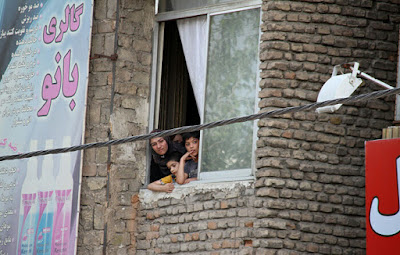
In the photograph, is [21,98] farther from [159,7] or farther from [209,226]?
[209,226]

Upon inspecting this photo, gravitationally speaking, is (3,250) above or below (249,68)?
below

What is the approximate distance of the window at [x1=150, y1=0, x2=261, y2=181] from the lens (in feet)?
35.8

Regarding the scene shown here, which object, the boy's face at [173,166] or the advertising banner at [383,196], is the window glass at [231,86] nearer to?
the boy's face at [173,166]

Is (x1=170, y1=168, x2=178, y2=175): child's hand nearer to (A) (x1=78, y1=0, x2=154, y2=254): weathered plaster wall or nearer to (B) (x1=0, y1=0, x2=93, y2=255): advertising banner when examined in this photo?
(A) (x1=78, y1=0, x2=154, y2=254): weathered plaster wall

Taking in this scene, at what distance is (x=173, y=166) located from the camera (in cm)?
A: 1130

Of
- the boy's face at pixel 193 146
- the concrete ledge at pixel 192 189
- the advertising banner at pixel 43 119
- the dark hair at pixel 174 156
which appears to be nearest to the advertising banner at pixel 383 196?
the concrete ledge at pixel 192 189

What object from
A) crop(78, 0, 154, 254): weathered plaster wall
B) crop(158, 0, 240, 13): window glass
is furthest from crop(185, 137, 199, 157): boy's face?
crop(158, 0, 240, 13): window glass

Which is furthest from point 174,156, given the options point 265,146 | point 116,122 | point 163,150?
point 265,146

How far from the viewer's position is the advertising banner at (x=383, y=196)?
30.7ft

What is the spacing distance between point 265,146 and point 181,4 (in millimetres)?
2377

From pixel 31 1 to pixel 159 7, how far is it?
1.59 metres

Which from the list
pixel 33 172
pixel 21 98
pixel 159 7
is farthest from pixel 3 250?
pixel 159 7

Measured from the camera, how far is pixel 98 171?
37.2 ft

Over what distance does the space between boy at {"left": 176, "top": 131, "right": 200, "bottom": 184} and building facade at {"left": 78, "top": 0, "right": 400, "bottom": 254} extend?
0.47 feet
